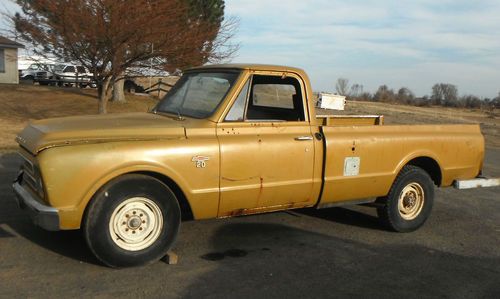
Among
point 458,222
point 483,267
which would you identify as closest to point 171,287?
point 483,267

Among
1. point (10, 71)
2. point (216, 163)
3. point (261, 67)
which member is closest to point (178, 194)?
point (216, 163)

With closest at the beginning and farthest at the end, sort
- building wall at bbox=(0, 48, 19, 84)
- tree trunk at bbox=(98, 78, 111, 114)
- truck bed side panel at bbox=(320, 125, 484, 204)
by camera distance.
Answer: truck bed side panel at bbox=(320, 125, 484, 204) < tree trunk at bbox=(98, 78, 111, 114) < building wall at bbox=(0, 48, 19, 84)

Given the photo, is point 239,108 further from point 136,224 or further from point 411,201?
point 411,201

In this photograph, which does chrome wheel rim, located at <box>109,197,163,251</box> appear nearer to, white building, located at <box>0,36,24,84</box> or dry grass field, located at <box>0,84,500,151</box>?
dry grass field, located at <box>0,84,500,151</box>

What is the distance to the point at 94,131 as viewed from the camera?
4.48m

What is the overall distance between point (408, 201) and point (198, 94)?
2888 mm

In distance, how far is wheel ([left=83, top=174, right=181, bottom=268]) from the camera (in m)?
4.37

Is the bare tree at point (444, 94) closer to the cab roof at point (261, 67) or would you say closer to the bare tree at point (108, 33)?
the bare tree at point (108, 33)

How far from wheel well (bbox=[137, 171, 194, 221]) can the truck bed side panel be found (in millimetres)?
1547

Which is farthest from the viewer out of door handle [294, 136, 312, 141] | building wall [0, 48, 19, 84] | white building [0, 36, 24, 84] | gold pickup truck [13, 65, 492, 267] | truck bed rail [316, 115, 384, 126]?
building wall [0, 48, 19, 84]

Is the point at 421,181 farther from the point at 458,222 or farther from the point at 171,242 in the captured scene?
the point at 171,242

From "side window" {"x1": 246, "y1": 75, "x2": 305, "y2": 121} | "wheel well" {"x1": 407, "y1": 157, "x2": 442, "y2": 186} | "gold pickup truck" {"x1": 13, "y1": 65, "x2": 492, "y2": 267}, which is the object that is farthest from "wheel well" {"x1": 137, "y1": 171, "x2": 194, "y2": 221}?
"wheel well" {"x1": 407, "y1": 157, "x2": 442, "y2": 186}

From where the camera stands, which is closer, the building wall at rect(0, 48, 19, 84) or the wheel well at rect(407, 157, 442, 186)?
the wheel well at rect(407, 157, 442, 186)

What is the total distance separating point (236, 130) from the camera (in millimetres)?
5027
